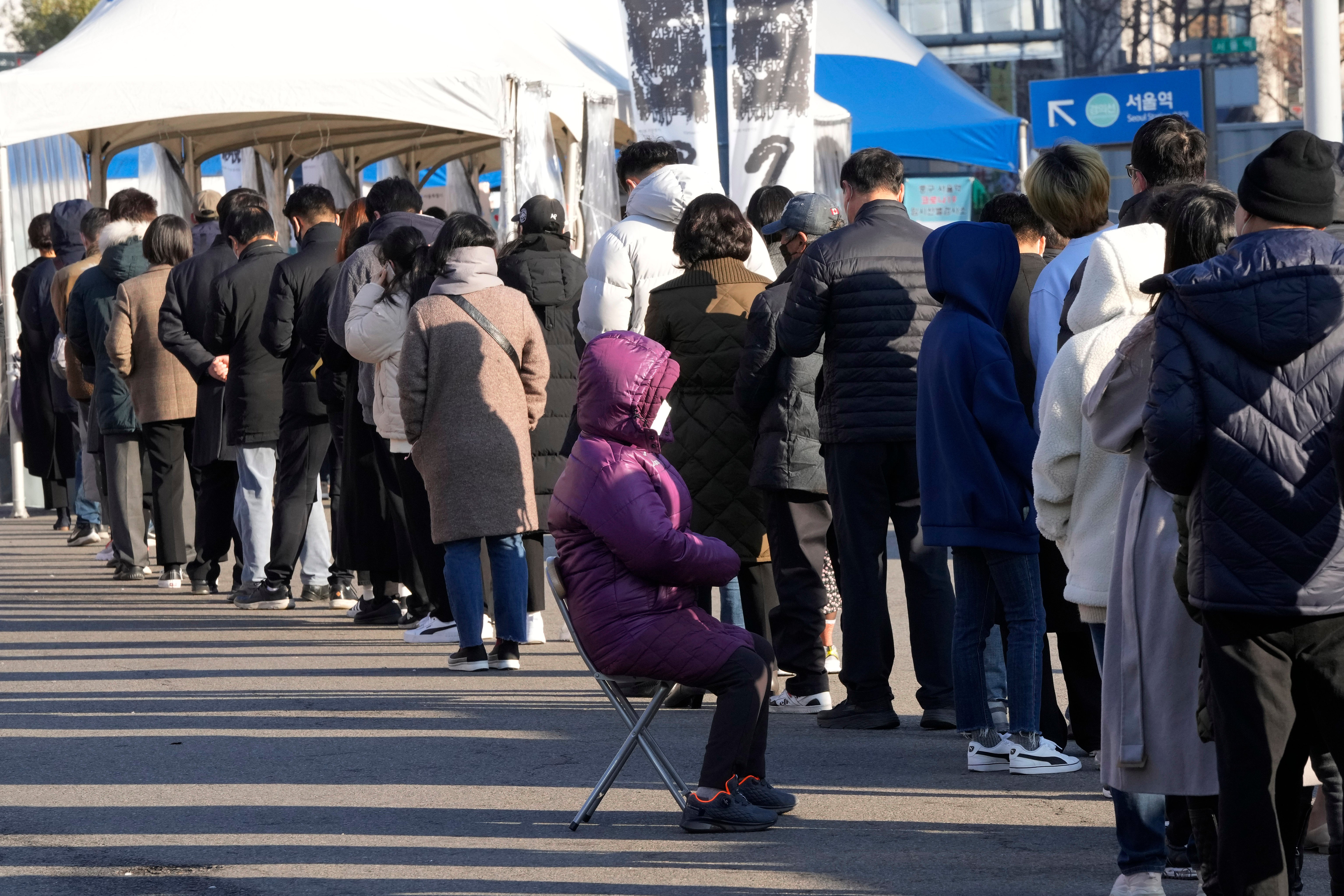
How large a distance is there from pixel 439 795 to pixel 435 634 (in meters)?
3.37

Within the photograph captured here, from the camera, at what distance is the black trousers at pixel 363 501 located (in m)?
9.58

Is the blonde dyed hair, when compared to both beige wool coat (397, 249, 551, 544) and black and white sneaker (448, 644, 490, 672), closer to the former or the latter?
beige wool coat (397, 249, 551, 544)

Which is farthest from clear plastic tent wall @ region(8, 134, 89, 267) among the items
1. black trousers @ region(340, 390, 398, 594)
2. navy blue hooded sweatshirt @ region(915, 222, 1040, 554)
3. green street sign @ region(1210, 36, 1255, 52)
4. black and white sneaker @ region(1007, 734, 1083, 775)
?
green street sign @ region(1210, 36, 1255, 52)

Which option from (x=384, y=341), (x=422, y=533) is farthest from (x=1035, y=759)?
(x=384, y=341)

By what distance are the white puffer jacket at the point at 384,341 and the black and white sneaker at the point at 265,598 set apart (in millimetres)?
2046

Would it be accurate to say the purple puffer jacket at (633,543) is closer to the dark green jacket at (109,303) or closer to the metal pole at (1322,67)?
the metal pole at (1322,67)

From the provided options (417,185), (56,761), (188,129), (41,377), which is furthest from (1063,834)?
(417,185)

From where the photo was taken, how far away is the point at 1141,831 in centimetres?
446

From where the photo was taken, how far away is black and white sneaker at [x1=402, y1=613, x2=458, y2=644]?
30.4ft

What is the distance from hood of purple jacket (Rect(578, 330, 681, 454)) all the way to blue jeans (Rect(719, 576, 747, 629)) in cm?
232

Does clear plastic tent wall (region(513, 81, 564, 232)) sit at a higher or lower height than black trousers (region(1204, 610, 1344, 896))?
higher

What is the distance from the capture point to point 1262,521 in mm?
3686

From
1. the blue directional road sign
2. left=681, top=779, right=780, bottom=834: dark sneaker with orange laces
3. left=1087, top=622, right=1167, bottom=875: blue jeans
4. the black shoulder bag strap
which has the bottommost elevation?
left=681, top=779, right=780, bottom=834: dark sneaker with orange laces

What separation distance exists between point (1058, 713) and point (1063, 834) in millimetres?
1153
